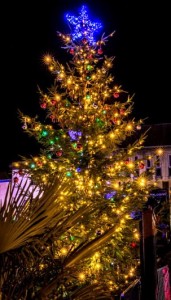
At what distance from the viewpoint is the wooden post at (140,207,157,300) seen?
8.37 feet

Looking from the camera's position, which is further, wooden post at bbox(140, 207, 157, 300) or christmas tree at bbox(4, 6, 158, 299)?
christmas tree at bbox(4, 6, 158, 299)

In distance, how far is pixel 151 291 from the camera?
8.36 ft

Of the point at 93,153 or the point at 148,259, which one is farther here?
the point at 93,153

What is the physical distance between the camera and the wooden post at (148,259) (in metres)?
2.55

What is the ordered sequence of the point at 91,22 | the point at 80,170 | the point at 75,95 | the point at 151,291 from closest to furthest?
the point at 151,291 < the point at 80,170 < the point at 75,95 < the point at 91,22

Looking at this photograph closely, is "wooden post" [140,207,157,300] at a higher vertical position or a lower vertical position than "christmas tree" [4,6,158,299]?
lower

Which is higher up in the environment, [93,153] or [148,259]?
[93,153]

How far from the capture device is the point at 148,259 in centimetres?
264

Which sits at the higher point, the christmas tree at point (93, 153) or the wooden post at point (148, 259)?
the christmas tree at point (93, 153)

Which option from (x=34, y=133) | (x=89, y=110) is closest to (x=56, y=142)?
(x=34, y=133)

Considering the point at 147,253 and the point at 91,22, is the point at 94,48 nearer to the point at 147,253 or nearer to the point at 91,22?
the point at 91,22

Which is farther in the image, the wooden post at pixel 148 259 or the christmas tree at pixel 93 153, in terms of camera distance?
the christmas tree at pixel 93 153

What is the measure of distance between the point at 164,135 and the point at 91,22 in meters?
15.2

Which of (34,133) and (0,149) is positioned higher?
(0,149)
